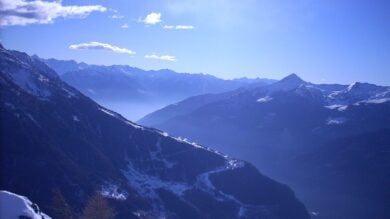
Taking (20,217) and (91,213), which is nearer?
(20,217)

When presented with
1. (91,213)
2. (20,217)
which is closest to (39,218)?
(20,217)

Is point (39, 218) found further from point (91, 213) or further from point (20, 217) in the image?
point (91, 213)

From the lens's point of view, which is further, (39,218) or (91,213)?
(91,213)

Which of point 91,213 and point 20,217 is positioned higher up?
point 20,217

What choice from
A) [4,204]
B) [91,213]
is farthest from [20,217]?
[91,213]

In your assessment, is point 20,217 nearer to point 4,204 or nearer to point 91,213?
point 4,204

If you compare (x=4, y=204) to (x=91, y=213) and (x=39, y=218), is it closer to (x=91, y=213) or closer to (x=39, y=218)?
(x=39, y=218)

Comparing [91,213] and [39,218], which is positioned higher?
[39,218]
